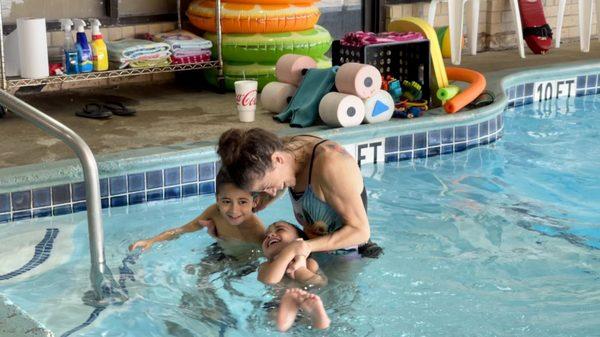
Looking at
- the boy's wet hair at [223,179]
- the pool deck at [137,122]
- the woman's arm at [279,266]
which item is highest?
the boy's wet hair at [223,179]

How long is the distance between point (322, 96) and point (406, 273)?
6.90 ft

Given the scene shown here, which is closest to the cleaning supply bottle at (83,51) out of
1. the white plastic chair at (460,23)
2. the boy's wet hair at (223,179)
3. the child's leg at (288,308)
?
the boy's wet hair at (223,179)

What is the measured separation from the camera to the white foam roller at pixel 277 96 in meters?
6.73

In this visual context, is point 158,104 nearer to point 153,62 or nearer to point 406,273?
point 153,62

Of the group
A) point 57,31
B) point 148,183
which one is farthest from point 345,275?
point 57,31

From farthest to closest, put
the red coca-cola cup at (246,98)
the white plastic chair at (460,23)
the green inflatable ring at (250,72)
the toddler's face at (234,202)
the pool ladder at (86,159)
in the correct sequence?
1. the white plastic chair at (460,23)
2. the green inflatable ring at (250,72)
3. the red coca-cola cup at (246,98)
4. the toddler's face at (234,202)
5. the pool ladder at (86,159)

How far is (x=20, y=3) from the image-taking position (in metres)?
7.31

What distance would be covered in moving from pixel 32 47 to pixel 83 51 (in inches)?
14.5

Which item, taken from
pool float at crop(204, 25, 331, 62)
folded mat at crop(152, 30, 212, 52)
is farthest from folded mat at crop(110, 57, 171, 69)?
pool float at crop(204, 25, 331, 62)

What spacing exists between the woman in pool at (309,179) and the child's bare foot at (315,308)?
28cm

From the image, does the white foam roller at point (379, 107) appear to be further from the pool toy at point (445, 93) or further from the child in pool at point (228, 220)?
the child in pool at point (228, 220)

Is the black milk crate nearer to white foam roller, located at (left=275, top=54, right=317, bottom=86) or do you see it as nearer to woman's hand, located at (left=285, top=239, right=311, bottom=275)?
white foam roller, located at (left=275, top=54, right=317, bottom=86)

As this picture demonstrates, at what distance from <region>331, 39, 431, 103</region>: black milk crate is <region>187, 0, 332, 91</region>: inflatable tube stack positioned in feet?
1.88

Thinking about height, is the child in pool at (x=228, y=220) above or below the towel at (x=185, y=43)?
below
